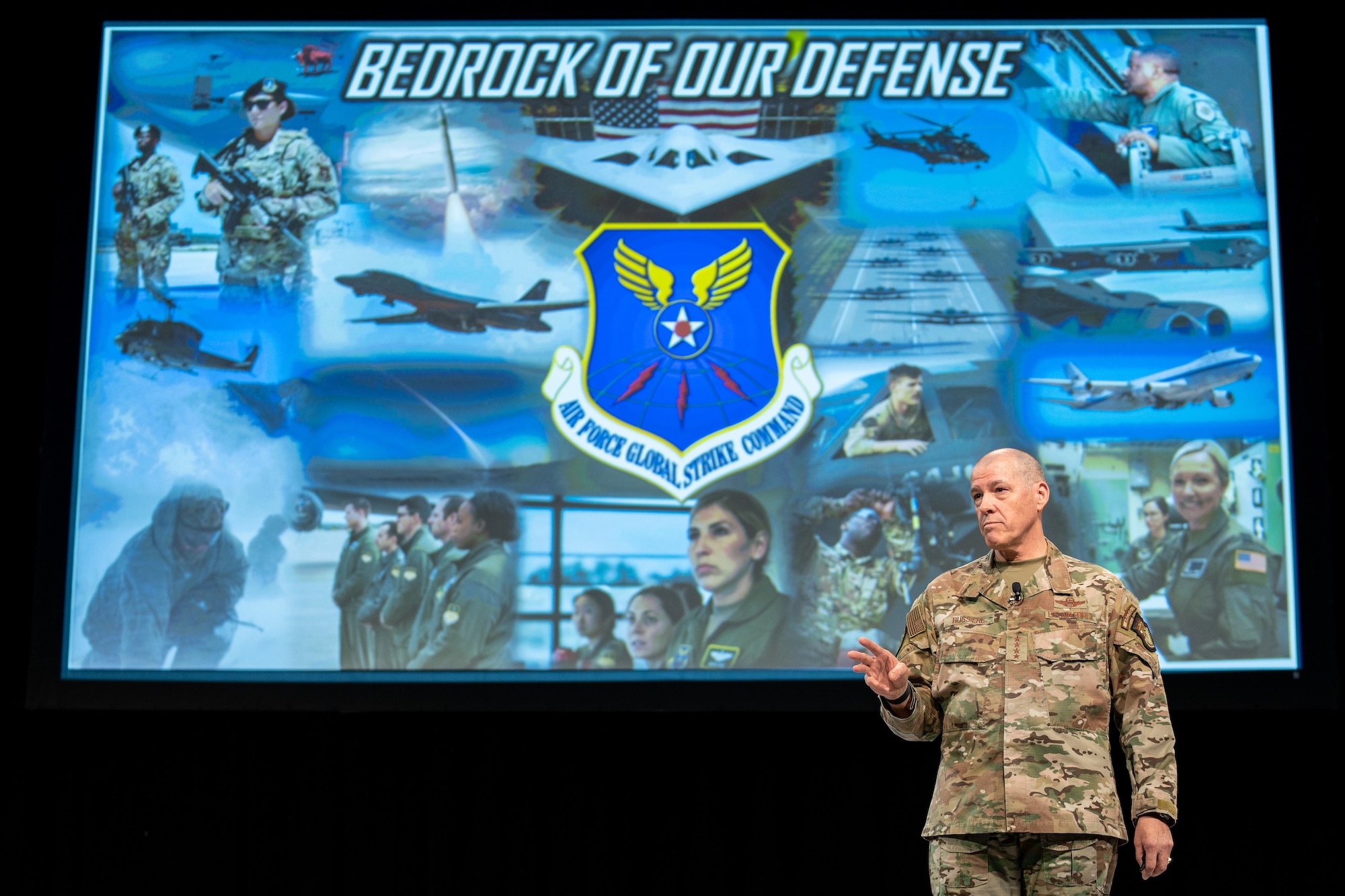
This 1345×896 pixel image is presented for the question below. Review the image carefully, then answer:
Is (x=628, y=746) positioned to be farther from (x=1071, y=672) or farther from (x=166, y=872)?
(x=1071, y=672)

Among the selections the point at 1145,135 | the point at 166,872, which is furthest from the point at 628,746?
the point at 1145,135

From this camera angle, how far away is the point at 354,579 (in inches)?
136

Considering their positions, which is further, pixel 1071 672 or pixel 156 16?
pixel 156 16

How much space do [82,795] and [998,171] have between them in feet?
10.4

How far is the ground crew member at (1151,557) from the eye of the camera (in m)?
3.43

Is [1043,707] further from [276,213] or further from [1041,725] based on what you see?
[276,213]

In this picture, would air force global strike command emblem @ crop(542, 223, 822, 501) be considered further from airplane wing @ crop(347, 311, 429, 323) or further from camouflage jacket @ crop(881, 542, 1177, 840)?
camouflage jacket @ crop(881, 542, 1177, 840)

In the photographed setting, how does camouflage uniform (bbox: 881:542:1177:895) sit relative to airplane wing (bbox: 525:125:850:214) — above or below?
below

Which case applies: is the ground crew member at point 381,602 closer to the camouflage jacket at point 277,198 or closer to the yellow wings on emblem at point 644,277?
the camouflage jacket at point 277,198

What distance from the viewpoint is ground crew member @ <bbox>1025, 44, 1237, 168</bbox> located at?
3604 mm

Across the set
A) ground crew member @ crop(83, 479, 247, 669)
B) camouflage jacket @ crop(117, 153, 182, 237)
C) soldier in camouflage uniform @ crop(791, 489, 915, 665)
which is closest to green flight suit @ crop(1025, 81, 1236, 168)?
soldier in camouflage uniform @ crop(791, 489, 915, 665)

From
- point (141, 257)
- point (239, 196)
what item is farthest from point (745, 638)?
point (141, 257)

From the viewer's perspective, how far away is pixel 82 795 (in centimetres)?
363

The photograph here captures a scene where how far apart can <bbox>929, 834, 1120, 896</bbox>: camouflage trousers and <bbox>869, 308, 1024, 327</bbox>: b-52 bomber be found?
1.86 meters
